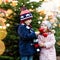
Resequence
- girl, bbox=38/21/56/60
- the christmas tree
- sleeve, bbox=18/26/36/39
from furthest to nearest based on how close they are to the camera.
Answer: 1. the christmas tree
2. girl, bbox=38/21/56/60
3. sleeve, bbox=18/26/36/39

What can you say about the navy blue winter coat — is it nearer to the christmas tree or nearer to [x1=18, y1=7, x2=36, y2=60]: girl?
[x1=18, y1=7, x2=36, y2=60]: girl

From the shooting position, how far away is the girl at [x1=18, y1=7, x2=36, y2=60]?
23.7 ft

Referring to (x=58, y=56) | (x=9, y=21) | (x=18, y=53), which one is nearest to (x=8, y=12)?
(x=9, y=21)

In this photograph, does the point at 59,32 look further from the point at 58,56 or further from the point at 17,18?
the point at 17,18

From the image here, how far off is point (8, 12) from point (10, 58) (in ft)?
3.60

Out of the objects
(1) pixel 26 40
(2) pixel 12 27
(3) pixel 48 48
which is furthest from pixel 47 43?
(2) pixel 12 27

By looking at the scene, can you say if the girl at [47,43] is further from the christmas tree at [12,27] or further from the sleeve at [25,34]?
the christmas tree at [12,27]

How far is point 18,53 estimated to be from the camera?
8070mm

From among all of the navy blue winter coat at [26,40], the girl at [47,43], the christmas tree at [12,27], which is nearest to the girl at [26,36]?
the navy blue winter coat at [26,40]

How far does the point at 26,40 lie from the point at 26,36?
0.14m

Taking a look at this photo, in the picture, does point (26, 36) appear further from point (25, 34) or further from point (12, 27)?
point (12, 27)

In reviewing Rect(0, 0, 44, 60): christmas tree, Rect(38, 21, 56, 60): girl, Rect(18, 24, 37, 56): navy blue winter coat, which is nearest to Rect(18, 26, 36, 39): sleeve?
Rect(18, 24, 37, 56): navy blue winter coat

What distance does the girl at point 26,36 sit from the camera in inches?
284

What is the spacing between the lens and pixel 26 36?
7.19 metres
